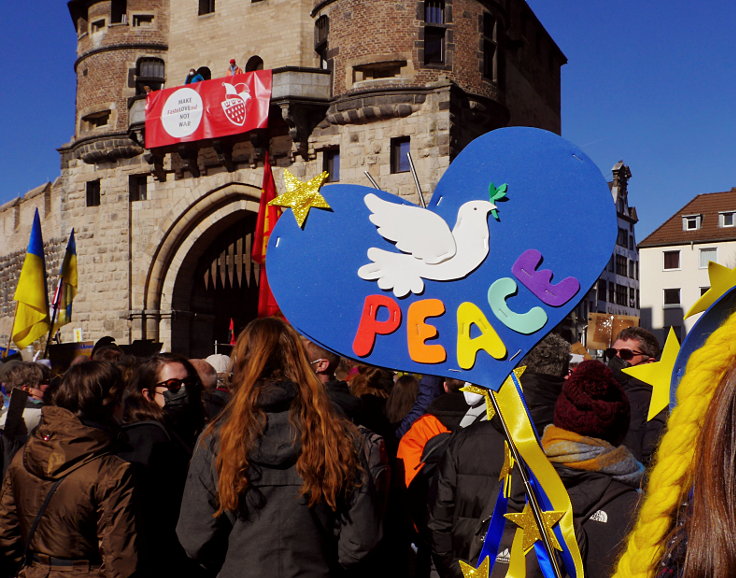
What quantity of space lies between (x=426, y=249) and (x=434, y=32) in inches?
534

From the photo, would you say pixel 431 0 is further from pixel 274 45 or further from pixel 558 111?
pixel 558 111

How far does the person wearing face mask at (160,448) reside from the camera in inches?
111

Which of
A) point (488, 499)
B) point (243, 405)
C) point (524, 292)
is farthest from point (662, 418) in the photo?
point (243, 405)

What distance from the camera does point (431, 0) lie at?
14.6 m

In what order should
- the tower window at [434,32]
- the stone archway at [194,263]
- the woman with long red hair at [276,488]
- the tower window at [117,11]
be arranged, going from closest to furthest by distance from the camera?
the woman with long red hair at [276,488]
the tower window at [434,32]
the stone archway at [194,263]
the tower window at [117,11]

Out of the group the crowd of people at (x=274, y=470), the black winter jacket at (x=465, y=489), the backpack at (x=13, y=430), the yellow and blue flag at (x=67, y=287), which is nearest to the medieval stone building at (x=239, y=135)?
the yellow and blue flag at (x=67, y=287)

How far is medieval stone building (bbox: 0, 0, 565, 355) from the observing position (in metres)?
14.2

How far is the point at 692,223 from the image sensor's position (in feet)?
119

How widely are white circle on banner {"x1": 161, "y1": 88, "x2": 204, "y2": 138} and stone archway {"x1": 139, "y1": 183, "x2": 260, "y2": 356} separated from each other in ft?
4.72

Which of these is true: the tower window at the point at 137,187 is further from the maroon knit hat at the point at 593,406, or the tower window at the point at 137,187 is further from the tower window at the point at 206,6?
the maroon knit hat at the point at 593,406

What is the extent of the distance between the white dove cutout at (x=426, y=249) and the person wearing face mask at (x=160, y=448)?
4.11ft

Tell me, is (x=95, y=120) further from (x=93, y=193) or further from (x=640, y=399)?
(x=640, y=399)

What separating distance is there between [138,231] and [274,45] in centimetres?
506

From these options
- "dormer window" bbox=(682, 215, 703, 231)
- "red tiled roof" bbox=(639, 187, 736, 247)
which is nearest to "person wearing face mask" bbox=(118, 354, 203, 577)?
"red tiled roof" bbox=(639, 187, 736, 247)
